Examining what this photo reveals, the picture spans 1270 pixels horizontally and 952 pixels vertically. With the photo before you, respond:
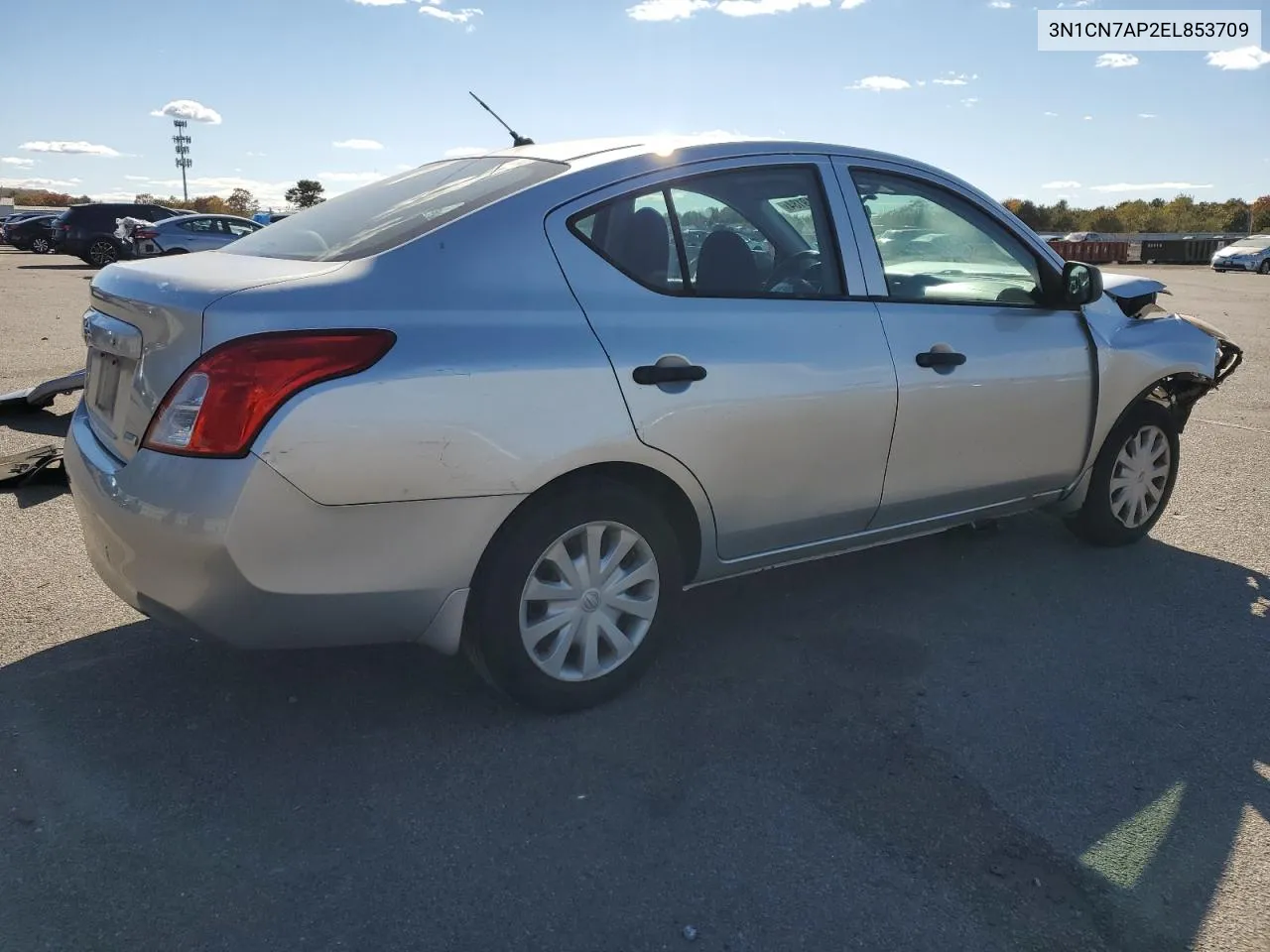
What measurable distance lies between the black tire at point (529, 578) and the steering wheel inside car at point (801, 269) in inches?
36.7

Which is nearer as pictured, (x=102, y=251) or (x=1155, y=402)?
(x=1155, y=402)

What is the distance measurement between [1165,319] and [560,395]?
10.7 feet

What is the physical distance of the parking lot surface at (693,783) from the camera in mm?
2396

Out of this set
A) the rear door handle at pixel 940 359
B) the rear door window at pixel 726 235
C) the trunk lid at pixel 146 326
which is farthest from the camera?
the rear door handle at pixel 940 359

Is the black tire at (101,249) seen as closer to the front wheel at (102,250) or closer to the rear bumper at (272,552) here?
the front wheel at (102,250)

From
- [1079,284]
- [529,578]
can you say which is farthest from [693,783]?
[1079,284]

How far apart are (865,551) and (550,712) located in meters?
2.22

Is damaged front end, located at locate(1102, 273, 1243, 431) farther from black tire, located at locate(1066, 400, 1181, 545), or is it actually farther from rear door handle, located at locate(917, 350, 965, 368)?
rear door handle, located at locate(917, 350, 965, 368)

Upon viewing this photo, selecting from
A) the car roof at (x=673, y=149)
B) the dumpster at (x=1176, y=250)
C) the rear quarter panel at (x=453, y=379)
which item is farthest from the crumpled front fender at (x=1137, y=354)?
the dumpster at (x=1176, y=250)

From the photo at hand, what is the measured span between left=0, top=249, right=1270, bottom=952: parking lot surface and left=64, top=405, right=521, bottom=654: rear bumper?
0.44 metres

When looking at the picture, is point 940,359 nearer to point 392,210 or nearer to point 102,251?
point 392,210

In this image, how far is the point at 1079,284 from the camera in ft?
14.1

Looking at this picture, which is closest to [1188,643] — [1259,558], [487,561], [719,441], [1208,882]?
[1259,558]

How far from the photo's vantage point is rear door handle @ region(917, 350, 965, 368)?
377 cm
